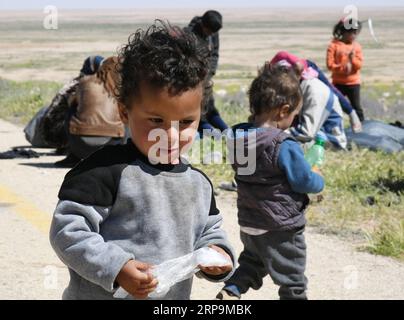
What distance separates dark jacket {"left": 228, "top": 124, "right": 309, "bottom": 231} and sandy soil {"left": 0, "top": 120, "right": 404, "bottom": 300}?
71 centimetres

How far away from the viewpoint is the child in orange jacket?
42.8 ft

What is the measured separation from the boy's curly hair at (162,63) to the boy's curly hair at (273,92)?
192 cm

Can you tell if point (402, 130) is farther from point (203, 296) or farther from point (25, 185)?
point (203, 296)

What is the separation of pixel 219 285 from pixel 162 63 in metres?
2.80

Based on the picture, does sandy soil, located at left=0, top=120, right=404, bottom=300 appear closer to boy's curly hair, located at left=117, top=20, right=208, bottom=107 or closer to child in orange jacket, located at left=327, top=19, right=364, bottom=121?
boy's curly hair, located at left=117, top=20, right=208, bottom=107

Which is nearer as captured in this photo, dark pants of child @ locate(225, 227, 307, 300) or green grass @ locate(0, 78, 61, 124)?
dark pants of child @ locate(225, 227, 307, 300)

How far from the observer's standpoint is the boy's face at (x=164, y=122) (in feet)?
11.0

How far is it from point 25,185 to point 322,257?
3452 millimetres

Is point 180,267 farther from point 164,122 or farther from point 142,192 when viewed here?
point 164,122

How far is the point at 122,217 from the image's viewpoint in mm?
3367

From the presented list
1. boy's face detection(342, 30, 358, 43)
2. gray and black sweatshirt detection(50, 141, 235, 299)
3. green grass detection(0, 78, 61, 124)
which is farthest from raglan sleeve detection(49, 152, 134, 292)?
green grass detection(0, 78, 61, 124)

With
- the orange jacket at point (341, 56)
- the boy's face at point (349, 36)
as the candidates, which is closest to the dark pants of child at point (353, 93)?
the orange jacket at point (341, 56)

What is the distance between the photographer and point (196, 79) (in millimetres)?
3396
